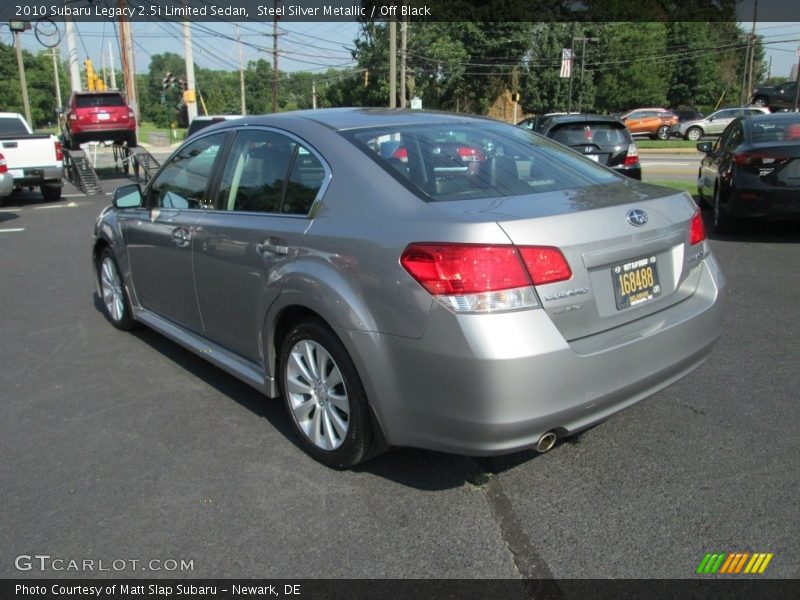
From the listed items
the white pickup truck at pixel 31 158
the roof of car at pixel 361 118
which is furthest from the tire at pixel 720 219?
the white pickup truck at pixel 31 158

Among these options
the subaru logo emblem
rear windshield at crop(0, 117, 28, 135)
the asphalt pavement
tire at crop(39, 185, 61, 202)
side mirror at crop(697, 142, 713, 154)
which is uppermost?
rear windshield at crop(0, 117, 28, 135)

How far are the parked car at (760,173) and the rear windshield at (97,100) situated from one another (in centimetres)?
1860

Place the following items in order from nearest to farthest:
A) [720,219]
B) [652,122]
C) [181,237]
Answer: [181,237] < [720,219] < [652,122]

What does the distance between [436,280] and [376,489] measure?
110 centimetres

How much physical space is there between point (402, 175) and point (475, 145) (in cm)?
68

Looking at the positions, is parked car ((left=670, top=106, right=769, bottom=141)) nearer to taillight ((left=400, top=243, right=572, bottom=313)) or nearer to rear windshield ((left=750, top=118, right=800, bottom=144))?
rear windshield ((left=750, top=118, right=800, bottom=144))

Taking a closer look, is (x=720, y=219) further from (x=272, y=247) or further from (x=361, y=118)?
(x=272, y=247)

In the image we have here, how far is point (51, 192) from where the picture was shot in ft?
52.0

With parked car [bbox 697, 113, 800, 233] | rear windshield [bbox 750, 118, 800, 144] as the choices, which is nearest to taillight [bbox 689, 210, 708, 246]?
parked car [bbox 697, 113, 800, 233]

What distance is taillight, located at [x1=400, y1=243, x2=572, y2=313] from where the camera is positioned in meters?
2.56

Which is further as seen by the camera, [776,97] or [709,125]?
[776,97]

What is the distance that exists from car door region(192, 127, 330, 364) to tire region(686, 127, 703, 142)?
37.0 meters

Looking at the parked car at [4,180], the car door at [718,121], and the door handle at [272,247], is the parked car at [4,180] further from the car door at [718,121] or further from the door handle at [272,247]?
the car door at [718,121]

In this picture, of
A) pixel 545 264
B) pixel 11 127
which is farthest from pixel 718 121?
pixel 545 264
